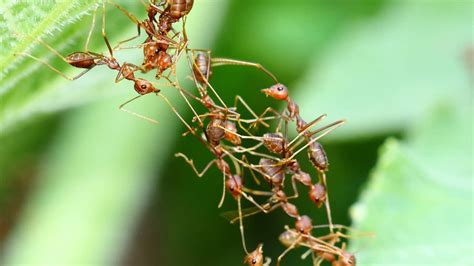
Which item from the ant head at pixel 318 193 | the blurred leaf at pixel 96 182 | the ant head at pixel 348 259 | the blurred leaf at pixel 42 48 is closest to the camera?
the blurred leaf at pixel 42 48

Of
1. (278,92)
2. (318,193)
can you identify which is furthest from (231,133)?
(318,193)

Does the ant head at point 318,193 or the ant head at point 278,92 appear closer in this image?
the ant head at point 278,92

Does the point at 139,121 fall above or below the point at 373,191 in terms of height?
below

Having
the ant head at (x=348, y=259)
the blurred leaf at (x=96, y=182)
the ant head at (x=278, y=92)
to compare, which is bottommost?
the blurred leaf at (x=96, y=182)

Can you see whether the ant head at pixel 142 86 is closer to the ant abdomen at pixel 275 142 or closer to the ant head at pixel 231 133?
the ant head at pixel 231 133

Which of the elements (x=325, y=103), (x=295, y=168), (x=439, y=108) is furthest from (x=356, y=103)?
(x=295, y=168)

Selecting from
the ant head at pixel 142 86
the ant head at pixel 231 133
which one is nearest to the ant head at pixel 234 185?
the ant head at pixel 231 133

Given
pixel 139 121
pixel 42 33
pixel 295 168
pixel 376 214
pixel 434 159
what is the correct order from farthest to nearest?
pixel 139 121
pixel 434 159
pixel 376 214
pixel 295 168
pixel 42 33

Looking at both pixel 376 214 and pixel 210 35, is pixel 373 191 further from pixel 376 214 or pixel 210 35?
pixel 210 35
